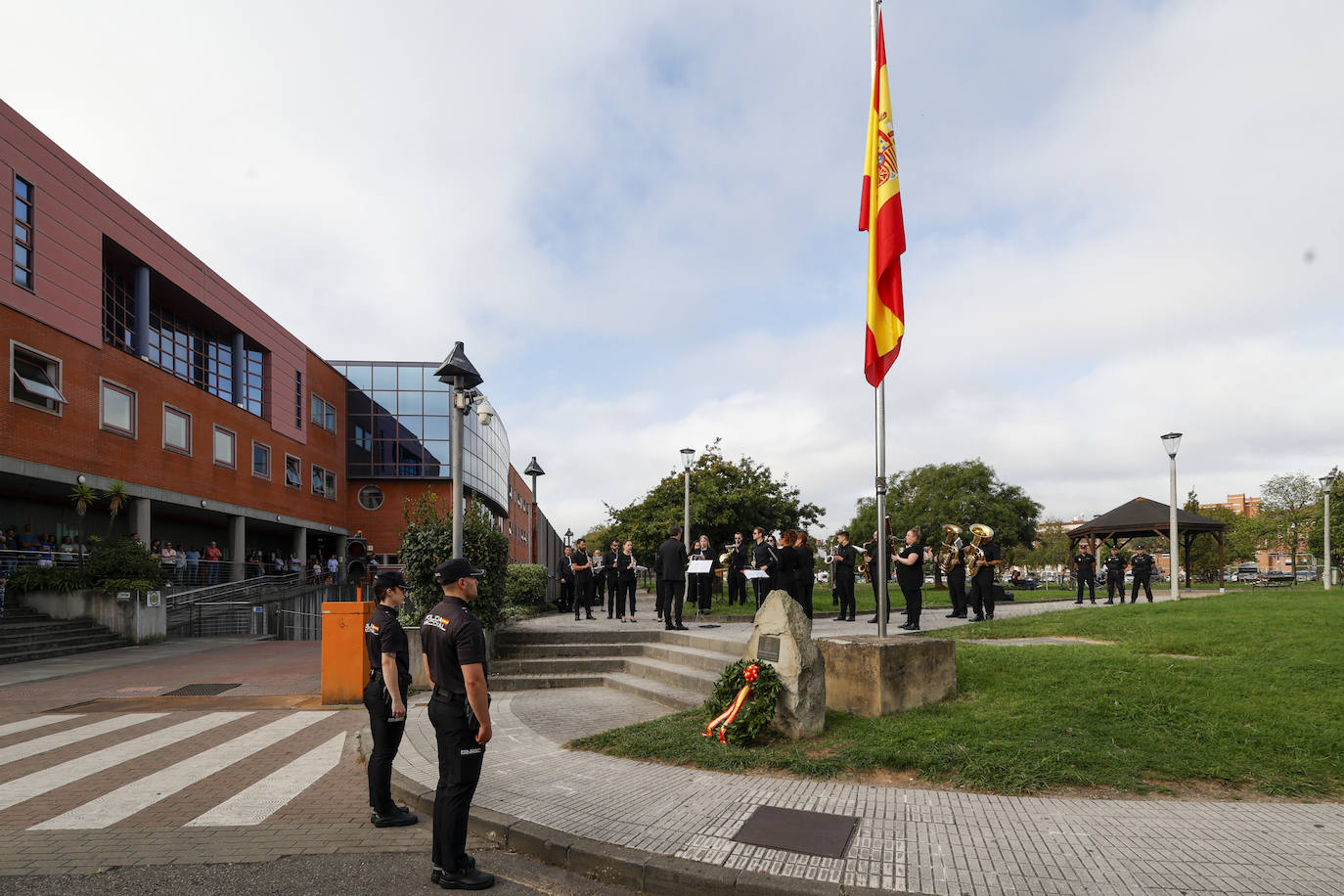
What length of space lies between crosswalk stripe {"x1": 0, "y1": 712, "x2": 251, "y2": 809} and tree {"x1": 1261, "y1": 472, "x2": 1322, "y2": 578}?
56072mm

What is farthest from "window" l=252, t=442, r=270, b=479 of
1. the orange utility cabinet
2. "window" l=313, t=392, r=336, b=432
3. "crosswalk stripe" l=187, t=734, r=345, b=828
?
"crosswalk stripe" l=187, t=734, r=345, b=828

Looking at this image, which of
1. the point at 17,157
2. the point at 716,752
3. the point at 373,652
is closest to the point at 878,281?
the point at 716,752

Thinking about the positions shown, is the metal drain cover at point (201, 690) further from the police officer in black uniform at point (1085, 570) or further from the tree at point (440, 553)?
the police officer in black uniform at point (1085, 570)

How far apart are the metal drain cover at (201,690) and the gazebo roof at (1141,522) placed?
2959 cm

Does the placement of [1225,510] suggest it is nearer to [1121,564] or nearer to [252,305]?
[1121,564]

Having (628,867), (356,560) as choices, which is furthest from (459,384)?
(356,560)

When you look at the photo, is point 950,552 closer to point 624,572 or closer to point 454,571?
point 624,572

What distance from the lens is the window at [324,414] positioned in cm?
4172

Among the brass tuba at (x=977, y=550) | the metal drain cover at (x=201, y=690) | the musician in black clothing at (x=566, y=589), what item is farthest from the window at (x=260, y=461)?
the brass tuba at (x=977, y=550)

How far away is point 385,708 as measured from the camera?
217 inches

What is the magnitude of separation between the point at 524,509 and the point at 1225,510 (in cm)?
6331

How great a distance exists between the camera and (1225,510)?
215 feet

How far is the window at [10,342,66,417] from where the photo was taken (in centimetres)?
2091

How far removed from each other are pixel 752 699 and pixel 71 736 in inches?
297
